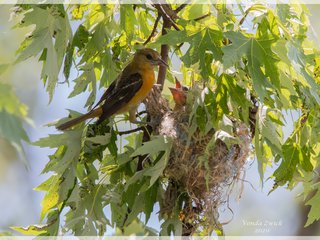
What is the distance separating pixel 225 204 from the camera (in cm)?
424

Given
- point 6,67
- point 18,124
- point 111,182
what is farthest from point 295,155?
point 18,124

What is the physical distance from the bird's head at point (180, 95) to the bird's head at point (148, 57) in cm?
23

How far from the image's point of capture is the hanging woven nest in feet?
13.0

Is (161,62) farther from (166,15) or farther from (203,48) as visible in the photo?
(203,48)

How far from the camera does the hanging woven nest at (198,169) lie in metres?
3.96

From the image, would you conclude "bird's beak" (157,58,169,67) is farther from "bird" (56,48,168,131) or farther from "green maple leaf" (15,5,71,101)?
"green maple leaf" (15,5,71,101)

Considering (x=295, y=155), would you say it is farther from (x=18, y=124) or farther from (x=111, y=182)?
(x=18, y=124)

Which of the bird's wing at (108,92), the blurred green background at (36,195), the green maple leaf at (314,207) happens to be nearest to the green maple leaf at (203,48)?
the bird's wing at (108,92)

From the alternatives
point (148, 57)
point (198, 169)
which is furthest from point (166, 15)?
point (198, 169)

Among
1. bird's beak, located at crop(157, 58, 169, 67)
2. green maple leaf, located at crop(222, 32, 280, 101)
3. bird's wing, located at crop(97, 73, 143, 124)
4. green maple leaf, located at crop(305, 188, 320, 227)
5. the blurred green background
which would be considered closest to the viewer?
green maple leaf, located at crop(222, 32, 280, 101)

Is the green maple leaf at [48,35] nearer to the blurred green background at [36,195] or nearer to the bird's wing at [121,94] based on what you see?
the bird's wing at [121,94]

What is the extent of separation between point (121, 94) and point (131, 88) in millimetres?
213

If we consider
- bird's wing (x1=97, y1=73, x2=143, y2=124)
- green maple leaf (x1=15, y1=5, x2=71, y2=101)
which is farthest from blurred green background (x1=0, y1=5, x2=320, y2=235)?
green maple leaf (x1=15, y1=5, x2=71, y2=101)

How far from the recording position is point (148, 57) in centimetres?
461
